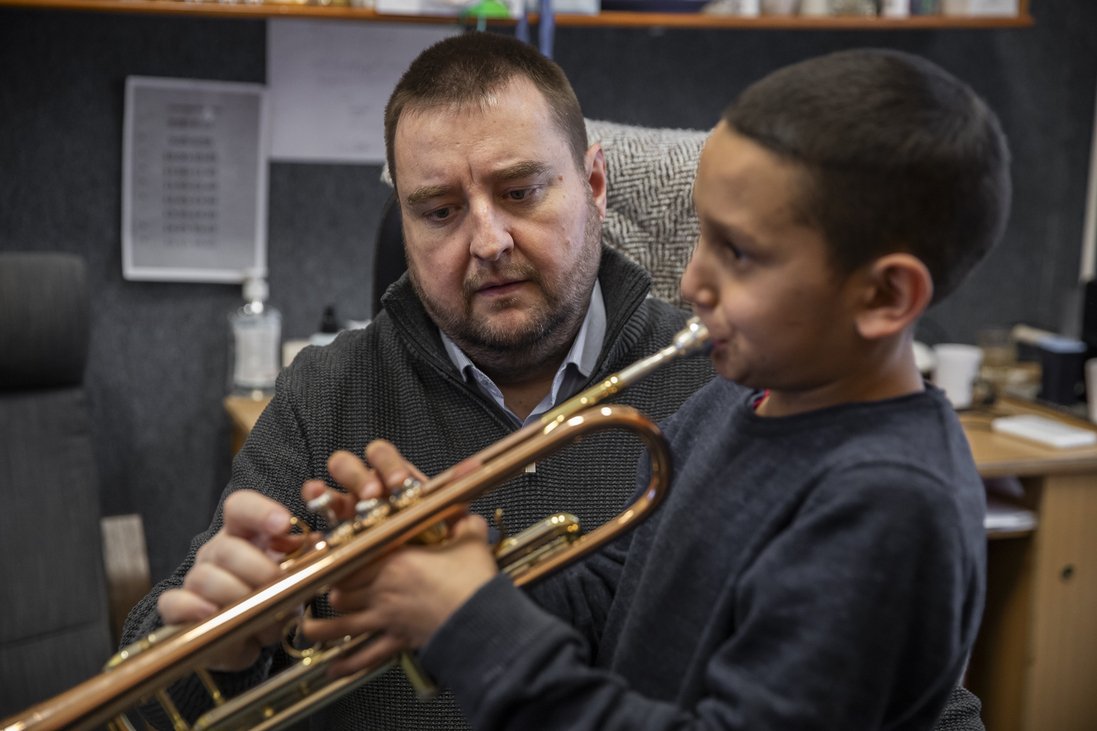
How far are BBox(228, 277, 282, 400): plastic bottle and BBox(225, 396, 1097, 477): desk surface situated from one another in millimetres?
40

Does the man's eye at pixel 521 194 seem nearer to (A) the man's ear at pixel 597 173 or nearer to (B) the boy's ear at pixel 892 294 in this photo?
(A) the man's ear at pixel 597 173

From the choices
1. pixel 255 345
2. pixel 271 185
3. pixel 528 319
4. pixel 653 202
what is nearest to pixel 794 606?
pixel 528 319

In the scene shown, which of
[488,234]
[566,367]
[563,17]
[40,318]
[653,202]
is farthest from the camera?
[563,17]

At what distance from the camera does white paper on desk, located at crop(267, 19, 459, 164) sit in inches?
74.9

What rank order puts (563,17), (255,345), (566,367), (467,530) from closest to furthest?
(467,530), (566,367), (563,17), (255,345)

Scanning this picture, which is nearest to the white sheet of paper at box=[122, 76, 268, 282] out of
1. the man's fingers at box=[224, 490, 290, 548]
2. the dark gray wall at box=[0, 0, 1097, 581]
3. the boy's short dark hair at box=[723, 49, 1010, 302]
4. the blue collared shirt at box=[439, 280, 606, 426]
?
the dark gray wall at box=[0, 0, 1097, 581]

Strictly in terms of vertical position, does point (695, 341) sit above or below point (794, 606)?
above

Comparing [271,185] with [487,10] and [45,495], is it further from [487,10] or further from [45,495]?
[45,495]

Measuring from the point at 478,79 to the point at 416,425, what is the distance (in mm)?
372

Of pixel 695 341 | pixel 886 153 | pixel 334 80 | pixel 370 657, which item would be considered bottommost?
pixel 370 657

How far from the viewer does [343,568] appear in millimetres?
568

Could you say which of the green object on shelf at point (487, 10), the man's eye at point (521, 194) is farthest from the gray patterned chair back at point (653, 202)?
the green object on shelf at point (487, 10)

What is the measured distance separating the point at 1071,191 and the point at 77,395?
7.28ft

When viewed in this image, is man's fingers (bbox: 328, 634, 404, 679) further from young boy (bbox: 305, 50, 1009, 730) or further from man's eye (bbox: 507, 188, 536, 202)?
man's eye (bbox: 507, 188, 536, 202)
